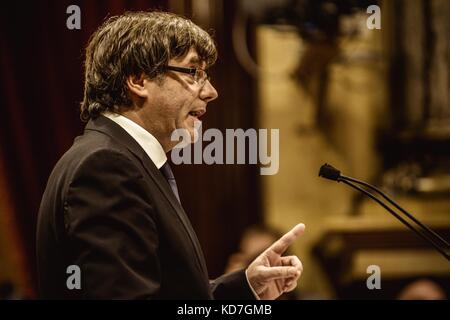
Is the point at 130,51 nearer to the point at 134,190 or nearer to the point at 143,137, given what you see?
the point at 143,137

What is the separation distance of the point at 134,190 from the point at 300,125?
199cm

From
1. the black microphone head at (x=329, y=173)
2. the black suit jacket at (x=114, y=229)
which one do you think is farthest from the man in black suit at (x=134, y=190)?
the black microphone head at (x=329, y=173)

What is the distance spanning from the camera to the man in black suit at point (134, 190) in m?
1.08

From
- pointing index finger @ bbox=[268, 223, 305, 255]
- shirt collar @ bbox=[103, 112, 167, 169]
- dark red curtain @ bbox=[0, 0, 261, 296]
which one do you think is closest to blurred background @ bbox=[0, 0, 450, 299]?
dark red curtain @ bbox=[0, 0, 261, 296]

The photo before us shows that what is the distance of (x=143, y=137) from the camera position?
1.31 m

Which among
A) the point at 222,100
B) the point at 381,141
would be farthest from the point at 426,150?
the point at 222,100

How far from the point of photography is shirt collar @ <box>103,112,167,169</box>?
1.30m

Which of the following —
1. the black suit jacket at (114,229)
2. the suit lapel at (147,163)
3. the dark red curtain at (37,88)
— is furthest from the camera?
the dark red curtain at (37,88)

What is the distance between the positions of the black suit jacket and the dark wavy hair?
106mm

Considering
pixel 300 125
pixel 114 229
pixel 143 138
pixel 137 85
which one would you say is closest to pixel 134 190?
pixel 114 229

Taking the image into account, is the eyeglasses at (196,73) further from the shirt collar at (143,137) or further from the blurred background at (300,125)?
the blurred background at (300,125)

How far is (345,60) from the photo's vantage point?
3.00 metres
